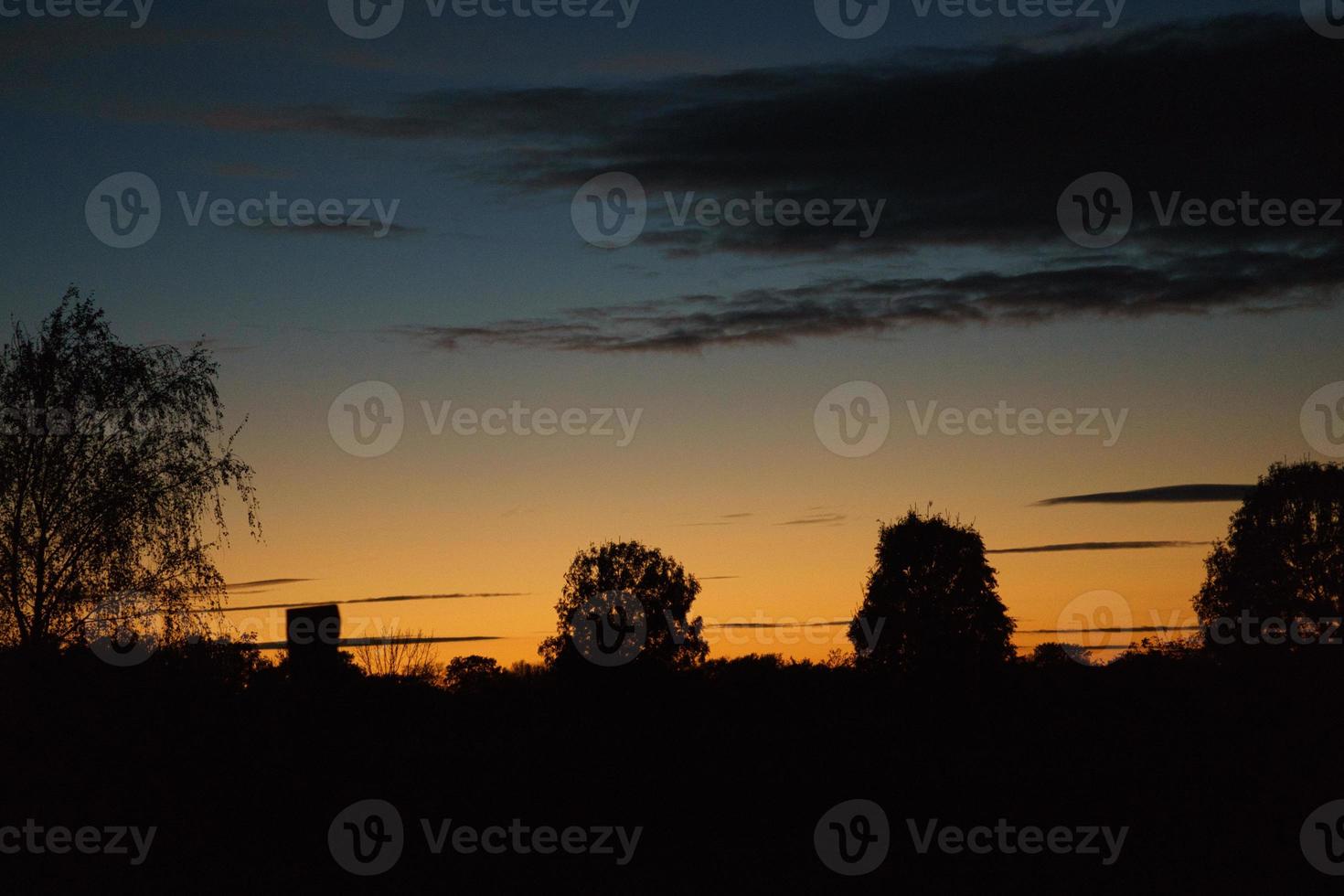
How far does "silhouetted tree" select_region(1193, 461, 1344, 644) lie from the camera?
53750 millimetres

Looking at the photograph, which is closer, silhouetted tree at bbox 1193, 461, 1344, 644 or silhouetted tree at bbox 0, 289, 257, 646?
silhouetted tree at bbox 0, 289, 257, 646

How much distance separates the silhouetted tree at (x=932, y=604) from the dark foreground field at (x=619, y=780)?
3658cm

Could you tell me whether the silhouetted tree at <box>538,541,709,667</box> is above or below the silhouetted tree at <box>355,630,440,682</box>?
above

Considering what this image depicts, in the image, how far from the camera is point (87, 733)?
1561cm

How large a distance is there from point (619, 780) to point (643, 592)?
2120 inches

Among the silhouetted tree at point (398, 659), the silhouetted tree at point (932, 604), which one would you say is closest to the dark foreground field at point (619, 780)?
the silhouetted tree at point (398, 659)

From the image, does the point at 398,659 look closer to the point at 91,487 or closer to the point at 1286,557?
the point at 91,487

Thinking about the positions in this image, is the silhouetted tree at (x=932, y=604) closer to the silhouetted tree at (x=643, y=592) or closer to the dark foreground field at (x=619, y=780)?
the silhouetted tree at (x=643, y=592)

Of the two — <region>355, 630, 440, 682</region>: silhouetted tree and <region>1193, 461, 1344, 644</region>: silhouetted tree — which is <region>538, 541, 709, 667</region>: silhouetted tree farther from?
<region>355, 630, 440, 682</region>: silhouetted tree

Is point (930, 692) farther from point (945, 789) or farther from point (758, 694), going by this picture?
point (945, 789)

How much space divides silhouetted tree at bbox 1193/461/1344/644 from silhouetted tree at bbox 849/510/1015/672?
374 inches

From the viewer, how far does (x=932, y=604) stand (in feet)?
184

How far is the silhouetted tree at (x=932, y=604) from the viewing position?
5547cm

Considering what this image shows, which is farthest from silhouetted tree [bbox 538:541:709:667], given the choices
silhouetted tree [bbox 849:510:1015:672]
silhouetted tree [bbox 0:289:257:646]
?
silhouetted tree [bbox 0:289:257:646]
